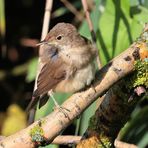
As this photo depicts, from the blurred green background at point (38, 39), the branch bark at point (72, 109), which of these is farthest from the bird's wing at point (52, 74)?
the branch bark at point (72, 109)

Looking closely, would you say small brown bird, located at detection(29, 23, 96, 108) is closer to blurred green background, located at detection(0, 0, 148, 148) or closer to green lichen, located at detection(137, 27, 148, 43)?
blurred green background, located at detection(0, 0, 148, 148)

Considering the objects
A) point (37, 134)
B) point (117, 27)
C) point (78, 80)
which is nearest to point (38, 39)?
point (117, 27)

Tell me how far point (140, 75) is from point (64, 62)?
0.70m

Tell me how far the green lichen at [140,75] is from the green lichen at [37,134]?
37cm

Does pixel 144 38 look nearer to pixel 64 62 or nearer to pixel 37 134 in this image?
pixel 37 134

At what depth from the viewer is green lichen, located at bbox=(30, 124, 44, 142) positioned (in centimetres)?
160

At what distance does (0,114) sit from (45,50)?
200 cm

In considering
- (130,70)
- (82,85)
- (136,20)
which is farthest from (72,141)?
(136,20)

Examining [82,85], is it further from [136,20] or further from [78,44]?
[136,20]

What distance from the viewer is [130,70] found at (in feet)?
5.99

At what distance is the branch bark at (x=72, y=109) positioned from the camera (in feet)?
5.28

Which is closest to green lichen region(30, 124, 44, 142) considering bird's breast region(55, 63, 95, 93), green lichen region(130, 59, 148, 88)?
green lichen region(130, 59, 148, 88)

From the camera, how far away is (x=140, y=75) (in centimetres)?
183

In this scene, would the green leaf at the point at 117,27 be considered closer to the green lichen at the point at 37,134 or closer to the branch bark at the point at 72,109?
the branch bark at the point at 72,109
